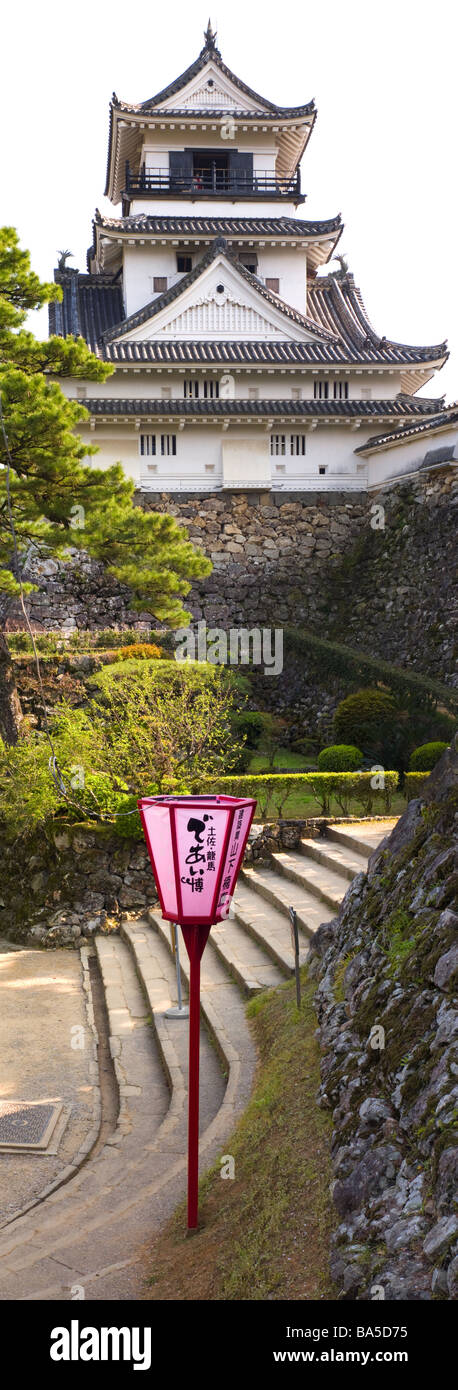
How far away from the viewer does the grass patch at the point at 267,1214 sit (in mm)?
4887

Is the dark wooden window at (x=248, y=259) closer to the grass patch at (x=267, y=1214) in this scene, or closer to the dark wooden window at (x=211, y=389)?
the dark wooden window at (x=211, y=389)

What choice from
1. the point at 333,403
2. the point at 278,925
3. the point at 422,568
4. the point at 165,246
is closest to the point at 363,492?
the point at 333,403

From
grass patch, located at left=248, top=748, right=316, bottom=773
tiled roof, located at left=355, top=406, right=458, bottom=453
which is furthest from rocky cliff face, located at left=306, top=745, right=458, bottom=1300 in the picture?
tiled roof, located at left=355, top=406, right=458, bottom=453

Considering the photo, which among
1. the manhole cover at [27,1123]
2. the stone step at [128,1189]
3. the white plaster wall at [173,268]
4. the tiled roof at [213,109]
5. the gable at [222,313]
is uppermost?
the tiled roof at [213,109]

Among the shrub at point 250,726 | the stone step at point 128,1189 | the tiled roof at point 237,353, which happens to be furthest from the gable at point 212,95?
the stone step at point 128,1189

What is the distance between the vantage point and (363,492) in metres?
26.1

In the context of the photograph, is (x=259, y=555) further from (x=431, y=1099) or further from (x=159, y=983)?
(x=431, y=1099)

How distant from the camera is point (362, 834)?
1369 cm

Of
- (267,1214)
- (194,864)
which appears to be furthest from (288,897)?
(267,1214)

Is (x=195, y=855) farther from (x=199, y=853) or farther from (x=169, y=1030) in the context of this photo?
(x=169, y=1030)

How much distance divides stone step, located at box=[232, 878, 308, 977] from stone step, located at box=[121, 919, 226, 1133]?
953 mm

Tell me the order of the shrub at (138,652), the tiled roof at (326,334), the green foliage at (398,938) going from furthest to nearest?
the tiled roof at (326,334) → the shrub at (138,652) → the green foliage at (398,938)

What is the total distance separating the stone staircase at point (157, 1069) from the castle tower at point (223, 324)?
44.4ft

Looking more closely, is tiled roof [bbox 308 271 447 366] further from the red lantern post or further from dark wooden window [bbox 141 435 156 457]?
the red lantern post
